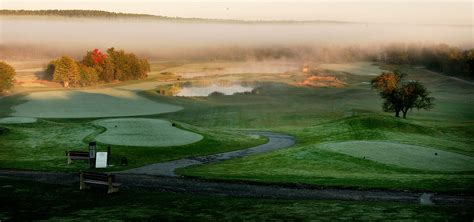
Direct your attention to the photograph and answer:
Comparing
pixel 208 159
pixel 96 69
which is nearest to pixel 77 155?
pixel 208 159

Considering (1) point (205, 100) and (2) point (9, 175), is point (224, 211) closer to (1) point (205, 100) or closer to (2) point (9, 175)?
(2) point (9, 175)

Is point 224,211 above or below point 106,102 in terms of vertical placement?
above

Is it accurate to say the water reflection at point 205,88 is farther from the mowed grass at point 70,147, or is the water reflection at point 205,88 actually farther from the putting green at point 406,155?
the putting green at point 406,155

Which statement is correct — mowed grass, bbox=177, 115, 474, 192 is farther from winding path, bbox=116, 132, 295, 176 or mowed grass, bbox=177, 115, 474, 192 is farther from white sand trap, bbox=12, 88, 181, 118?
white sand trap, bbox=12, 88, 181, 118

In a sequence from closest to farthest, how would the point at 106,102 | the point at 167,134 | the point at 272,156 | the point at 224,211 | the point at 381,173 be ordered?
1. the point at 224,211
2. the point at 381,173
3. the point at 272,156
4. the point at 167,134
5. the point at 106,102

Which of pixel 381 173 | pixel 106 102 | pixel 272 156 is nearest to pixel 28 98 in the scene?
pixel 106 102

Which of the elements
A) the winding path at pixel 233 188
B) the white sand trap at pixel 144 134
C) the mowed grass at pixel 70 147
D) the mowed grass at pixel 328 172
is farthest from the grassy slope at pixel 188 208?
the white sand trap at pixel 144 134

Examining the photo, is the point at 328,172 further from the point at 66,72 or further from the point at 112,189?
the point at 66,72

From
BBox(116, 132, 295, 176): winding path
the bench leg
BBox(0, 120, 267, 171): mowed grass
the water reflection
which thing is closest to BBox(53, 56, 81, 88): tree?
the water reflection
